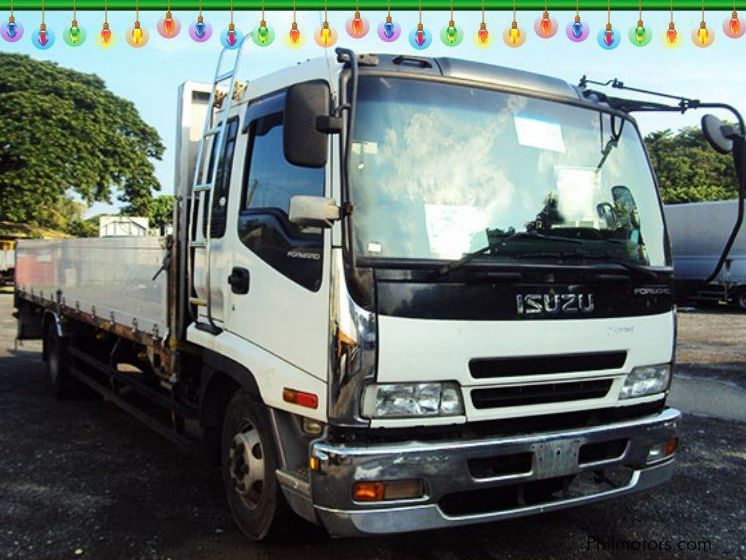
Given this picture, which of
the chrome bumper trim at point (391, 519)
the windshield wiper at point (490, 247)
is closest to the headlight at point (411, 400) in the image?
the chrome bumper trim at point (391, 519)

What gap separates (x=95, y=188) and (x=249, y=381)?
2860 cm

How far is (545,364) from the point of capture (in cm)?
329

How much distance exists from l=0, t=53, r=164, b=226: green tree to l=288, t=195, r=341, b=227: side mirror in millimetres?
27091

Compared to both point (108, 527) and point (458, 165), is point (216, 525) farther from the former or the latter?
point (458, 165)

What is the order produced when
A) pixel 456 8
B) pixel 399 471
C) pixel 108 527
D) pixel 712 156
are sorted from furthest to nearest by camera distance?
pixel 712 156
pixel 456 8
pixel 108 527
pixel 399 471

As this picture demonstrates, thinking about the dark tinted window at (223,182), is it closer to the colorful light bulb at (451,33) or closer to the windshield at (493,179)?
the windshield at (493,179)

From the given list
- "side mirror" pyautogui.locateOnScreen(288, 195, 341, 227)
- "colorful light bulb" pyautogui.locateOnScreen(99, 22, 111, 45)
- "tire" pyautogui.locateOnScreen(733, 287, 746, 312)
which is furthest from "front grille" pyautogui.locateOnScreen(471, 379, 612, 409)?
"tire" pyautogui.locateOnScreen(733, 287, 746, 312)

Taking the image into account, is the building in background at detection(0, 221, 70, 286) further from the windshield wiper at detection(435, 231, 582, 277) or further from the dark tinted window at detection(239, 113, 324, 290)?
the windshield wiper at detection(435, 231, 582, 277)

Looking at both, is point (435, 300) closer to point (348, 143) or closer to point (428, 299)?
point (428, 299)

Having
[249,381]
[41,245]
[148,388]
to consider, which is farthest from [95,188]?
[249,381]

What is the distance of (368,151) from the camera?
10.2ft

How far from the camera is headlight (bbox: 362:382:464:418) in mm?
2953

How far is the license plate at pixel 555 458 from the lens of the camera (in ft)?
10.4

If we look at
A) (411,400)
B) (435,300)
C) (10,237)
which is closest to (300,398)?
(411,400)
